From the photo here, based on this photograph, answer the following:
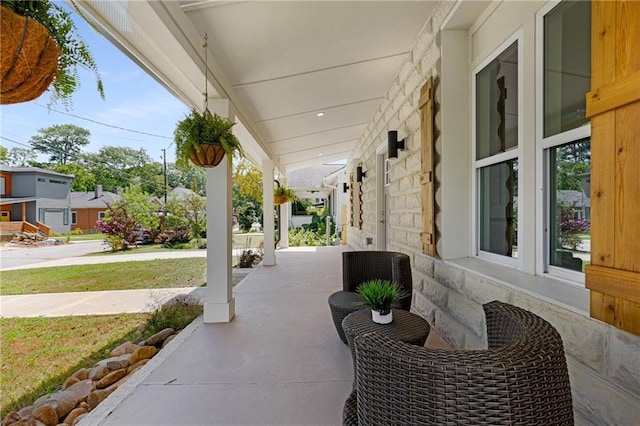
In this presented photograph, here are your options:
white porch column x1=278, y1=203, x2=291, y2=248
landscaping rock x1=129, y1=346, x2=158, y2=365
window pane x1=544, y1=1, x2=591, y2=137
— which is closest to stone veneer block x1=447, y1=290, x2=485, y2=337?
window pane x1=544, y1=1, x2=591, y2=137

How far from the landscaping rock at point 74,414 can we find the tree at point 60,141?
405cm

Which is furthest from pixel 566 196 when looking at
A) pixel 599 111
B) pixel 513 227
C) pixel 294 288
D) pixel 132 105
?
pixel 132 105

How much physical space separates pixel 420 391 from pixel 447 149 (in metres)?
2.30

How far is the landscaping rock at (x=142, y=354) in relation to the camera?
2929mm

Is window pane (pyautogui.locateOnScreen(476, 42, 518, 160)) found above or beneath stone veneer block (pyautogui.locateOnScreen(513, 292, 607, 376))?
above

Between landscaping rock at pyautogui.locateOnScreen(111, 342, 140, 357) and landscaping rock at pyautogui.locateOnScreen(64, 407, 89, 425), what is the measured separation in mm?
1037

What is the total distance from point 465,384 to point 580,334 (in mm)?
902

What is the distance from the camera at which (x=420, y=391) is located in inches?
34.5

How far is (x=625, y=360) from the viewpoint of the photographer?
3.73 feet

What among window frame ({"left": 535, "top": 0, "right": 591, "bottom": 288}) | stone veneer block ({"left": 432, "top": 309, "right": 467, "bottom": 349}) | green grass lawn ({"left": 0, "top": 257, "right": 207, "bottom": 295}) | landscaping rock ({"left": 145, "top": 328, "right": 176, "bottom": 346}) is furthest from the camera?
green grass lawn ({"left": 0, "top": 257, "right": 207, "bottom": 295})

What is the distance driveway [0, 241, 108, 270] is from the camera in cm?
561

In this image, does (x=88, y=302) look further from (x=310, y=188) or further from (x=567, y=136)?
(x=310, y=188)

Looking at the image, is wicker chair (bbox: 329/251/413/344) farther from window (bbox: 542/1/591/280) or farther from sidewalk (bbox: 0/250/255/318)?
sidewalk (bbox: 0/250/255/318)

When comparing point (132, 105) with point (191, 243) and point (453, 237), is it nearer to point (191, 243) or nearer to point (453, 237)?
point (191, 243)
